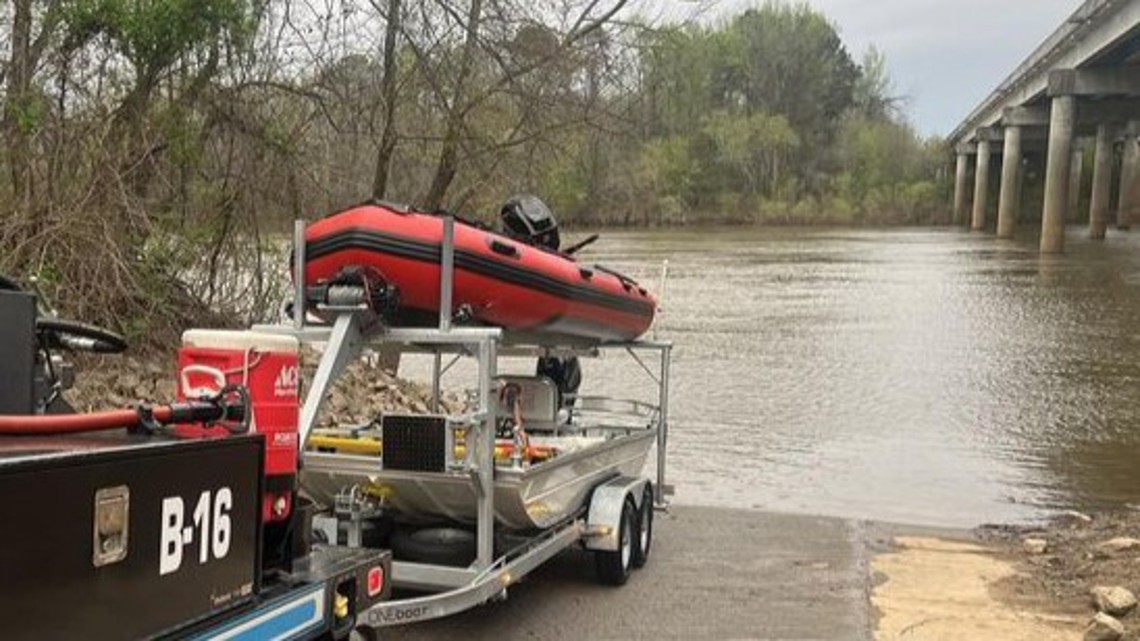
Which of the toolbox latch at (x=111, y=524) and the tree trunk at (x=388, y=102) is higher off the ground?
the tree trunk at (x=388, y=102)

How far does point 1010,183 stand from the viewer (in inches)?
2336

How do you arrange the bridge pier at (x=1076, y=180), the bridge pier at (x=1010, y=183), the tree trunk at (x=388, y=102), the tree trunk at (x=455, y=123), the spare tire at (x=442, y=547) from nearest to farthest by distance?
the spare tire at (x=442, y=547) < the tree trunk at (x=388, y=102) < the tree trunk at (x=455, y=123) < the bridge pier at (x=1010, y=183) < the bridge pier at (x=1076, y=180)

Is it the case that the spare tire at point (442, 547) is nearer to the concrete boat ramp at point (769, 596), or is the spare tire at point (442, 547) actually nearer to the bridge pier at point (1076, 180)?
the concrete boat ramp at point (769, 596)

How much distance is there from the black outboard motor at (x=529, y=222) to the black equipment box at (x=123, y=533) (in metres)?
4.16

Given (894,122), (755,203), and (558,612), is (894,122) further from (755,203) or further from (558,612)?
(558,612)

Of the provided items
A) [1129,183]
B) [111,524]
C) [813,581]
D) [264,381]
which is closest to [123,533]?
Answer: [111,524]

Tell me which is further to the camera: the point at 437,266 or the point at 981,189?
the point at 981,189

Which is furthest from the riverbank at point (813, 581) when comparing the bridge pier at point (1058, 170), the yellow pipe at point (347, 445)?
the bridge pier at point (1058, 170)

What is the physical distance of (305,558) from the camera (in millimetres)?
3709

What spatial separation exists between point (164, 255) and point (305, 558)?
6798 millimetres

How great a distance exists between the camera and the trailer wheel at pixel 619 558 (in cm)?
660

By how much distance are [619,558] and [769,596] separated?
2.75ft

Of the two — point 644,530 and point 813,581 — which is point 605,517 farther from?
point 813,581

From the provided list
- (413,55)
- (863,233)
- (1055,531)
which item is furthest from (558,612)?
(863,233)
